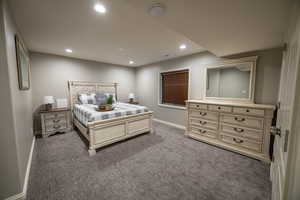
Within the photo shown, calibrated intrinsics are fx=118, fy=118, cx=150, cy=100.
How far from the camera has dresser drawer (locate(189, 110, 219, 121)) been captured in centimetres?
264

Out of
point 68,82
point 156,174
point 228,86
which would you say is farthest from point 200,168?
point 68,82

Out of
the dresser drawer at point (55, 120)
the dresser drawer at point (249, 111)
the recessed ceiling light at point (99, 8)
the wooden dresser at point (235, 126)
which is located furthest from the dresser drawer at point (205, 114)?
the dresser drawer at point (55, 120)

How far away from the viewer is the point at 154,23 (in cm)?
187

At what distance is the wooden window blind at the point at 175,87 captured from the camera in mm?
3848

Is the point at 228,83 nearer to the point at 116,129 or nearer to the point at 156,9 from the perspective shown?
the point at 156,9

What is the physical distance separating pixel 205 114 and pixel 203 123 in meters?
0.23

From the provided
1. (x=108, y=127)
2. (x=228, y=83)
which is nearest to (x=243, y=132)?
(x=228, y=83)

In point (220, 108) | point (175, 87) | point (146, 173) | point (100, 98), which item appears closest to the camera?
point (146, 173)

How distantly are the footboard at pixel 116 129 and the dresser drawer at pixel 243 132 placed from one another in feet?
6.00

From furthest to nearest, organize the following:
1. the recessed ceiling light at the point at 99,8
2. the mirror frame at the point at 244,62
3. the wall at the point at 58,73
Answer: the wall at the point at 58,73, the mirror frame at the point at 244,62, the recessed ceiling light at the point at 99,8

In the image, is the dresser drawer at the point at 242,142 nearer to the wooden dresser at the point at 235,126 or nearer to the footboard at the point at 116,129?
the wooden dresser at the point at 235,126

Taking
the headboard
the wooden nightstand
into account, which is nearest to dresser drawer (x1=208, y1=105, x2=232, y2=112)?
the headboard

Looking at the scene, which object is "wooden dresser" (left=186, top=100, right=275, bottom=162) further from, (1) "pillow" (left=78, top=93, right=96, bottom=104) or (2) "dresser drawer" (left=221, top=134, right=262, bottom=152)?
(1) "pillow" (left=78, top=93, right=96, bottom=104)

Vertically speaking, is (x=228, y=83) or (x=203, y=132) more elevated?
(x=228, y=83)
